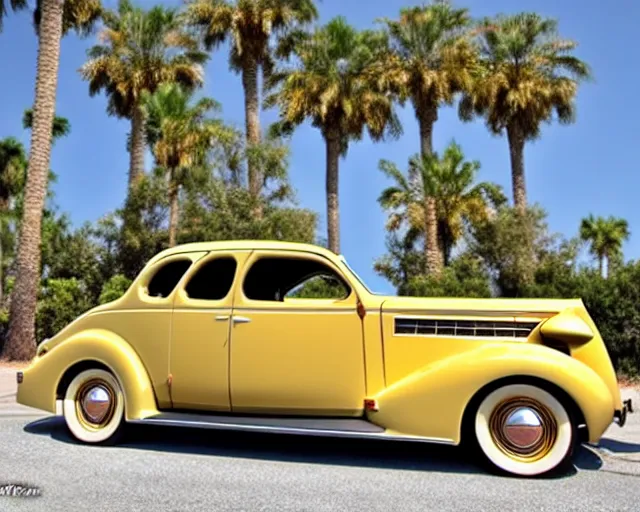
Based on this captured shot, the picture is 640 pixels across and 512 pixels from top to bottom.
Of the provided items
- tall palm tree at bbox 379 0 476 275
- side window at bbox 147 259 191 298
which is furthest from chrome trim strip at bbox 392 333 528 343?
tall palm tree at bbox 379 0 476 275

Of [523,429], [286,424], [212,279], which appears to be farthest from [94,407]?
[523,429]

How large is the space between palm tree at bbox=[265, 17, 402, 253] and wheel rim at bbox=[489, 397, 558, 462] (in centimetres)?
1945

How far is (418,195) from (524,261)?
5573mm

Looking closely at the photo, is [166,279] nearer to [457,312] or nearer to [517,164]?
[457,312]

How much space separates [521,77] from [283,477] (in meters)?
25.2

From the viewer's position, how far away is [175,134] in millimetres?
23922

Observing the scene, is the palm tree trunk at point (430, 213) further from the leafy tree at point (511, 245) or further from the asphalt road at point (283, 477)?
the asphalt road at point (283, 477)

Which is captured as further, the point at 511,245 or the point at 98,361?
the point at 511,245

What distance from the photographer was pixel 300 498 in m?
4.25

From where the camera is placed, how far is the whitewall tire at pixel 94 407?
567 cm

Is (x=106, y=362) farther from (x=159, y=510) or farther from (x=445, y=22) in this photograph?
(x=445, y=22)

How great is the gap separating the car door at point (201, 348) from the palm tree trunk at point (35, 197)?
462 inches

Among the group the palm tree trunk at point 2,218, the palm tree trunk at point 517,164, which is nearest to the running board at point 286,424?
the palm tree trunk at point 517,164

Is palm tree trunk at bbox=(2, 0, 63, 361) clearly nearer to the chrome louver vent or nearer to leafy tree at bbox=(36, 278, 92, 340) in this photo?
leafy tree at bbox=(36, 278, 92, 340)
